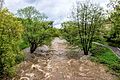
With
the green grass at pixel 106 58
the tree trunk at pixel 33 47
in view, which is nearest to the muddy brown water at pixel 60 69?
the green grass at pixel 106 58

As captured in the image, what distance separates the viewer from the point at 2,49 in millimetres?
27281

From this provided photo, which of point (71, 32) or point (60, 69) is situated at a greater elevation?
point (71, 32)

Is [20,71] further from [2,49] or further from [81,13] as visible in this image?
[81,13]

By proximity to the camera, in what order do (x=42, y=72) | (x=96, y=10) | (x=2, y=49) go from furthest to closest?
(x=96, y=10)
(x=42, y=72)
(x=2, y=49)

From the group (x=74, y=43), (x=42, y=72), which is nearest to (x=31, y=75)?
(x=42, y=72)

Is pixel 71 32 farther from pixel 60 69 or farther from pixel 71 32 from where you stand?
pixel 60 69

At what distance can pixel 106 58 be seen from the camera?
34031mm

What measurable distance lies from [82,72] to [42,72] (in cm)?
392

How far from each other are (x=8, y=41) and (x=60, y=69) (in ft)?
20.0

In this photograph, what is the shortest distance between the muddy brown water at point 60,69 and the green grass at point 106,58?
82cm

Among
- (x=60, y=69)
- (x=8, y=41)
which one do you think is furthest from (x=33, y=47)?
(x=8, y=41)

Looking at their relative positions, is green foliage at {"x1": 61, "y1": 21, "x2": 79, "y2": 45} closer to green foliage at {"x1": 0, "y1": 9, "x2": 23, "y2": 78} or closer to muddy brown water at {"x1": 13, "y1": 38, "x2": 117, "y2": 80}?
muddy brown water at {"x1": 13, "y1": 38, "x2": 117, "y2": 80}

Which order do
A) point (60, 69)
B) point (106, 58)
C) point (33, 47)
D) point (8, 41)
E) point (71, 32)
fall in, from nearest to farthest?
point (8, 41) < point (60, 69) < point (106, 58) < point (33, 47) < point (71, 32)

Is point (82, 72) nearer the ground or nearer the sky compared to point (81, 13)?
nearer the ground
